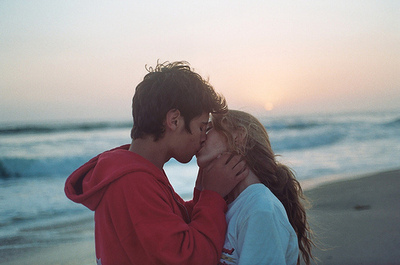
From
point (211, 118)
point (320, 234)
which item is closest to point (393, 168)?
point (320, 234)

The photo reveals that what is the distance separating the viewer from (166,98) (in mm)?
2453

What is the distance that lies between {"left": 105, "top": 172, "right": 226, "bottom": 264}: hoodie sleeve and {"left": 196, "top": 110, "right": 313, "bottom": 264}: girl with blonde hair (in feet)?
0.49

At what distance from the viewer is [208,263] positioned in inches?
84.7

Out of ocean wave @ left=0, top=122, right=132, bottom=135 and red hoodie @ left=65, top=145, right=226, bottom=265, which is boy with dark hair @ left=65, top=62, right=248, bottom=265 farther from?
ocean wave @ left=0, top=122, right=132, bottom=135

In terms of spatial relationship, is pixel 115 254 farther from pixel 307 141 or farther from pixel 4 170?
pixel 307 141

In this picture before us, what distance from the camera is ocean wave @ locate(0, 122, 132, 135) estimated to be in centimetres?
2134

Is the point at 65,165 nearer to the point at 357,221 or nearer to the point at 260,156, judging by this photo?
the point at 357,221

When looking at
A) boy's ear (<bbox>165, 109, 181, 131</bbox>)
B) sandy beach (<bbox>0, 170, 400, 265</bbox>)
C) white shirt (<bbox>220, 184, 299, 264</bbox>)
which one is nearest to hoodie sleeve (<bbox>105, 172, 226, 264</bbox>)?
white shirt (<bbox>220, 184, 299, 264</bbox>)

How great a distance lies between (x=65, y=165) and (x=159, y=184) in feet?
36.0

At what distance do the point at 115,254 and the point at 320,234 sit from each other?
3476 millimetres

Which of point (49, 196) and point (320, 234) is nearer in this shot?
point (320, 234)

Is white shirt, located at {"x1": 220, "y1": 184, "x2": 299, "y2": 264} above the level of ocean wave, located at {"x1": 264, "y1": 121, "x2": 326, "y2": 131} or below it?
above

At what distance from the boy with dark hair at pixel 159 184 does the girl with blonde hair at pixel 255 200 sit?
0.07 meters

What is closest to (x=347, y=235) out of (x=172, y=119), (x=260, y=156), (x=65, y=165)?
(x=260, y=156)
